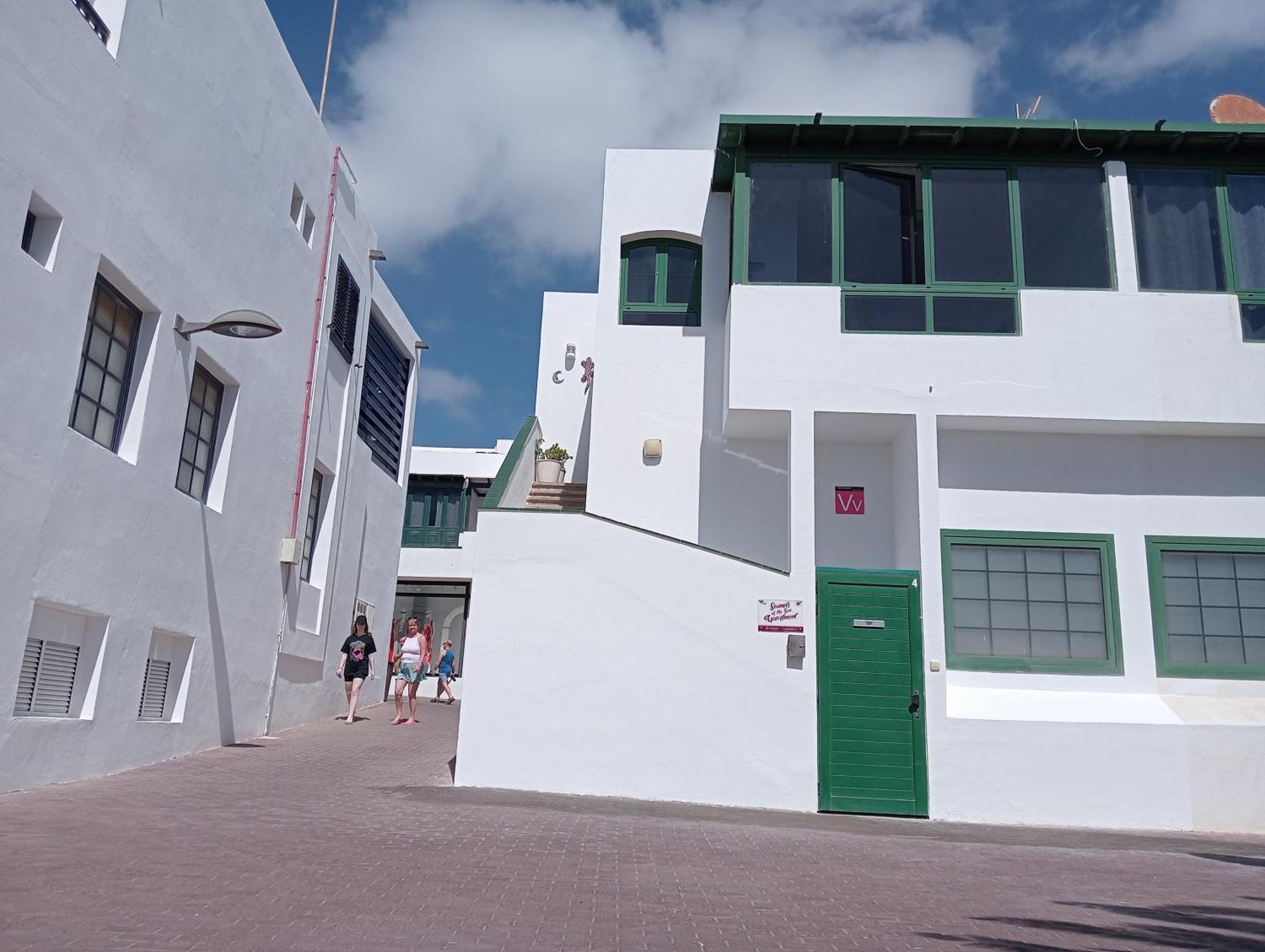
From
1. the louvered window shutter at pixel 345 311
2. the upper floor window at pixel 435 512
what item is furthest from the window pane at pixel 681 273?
the upper floor window at pixel 435 512

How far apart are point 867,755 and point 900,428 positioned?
3.57 m

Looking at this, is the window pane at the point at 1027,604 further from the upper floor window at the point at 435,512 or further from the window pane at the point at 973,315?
the upper floor window at the point at 435,512

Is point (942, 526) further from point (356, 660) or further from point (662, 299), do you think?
point (356, 660)

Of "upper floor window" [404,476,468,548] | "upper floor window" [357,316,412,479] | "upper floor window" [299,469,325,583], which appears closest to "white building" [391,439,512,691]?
"upper floor window" [404,476,468,548]

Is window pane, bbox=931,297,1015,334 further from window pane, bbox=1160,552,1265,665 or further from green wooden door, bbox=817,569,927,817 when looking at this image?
window pane, bbox=1160,552,1265,665

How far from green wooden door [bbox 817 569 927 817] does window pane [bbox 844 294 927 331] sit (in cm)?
269

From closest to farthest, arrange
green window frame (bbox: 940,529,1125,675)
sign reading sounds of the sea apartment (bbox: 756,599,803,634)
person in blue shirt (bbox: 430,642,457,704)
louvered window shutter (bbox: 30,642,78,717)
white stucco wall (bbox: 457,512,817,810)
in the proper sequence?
louvered window shutter (bbox: 30,642,78,717)
white stucco wall (bbox: 457,512,817,810)
sign reading sounds of the sea apartment (bbox: 756,599,803,634)
green window frame (bbox: 940,529,1125,675)
person in blue shirt (bbox: 430,642,457,704)

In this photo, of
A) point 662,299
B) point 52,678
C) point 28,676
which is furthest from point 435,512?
point 28,676

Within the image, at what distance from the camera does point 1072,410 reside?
11.0 meters

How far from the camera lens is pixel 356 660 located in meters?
14.7

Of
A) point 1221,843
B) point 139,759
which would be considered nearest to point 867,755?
point 1221,843

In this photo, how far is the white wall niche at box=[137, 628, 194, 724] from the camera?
1011cm

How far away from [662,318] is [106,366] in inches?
261

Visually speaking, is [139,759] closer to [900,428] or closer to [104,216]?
[104,216]
